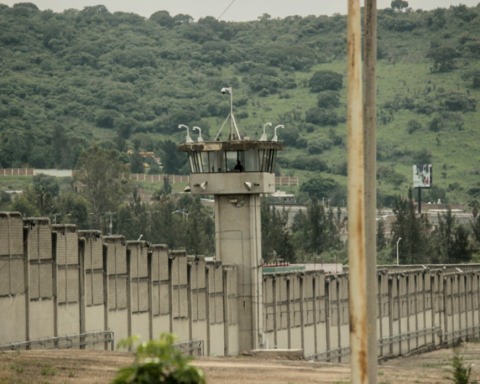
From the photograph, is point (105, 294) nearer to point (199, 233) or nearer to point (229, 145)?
point (229, 145)

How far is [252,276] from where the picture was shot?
127ft

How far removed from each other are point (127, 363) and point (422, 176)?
151643 mm

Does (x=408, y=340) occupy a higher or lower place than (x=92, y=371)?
lower

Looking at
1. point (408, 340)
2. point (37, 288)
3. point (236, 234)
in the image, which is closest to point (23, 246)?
point (37, 288)

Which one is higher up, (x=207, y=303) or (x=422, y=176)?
(x=422, y=176)

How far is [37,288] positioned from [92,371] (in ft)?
27.8

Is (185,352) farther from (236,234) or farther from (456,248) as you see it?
(456,248)

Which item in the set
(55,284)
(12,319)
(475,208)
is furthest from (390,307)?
(475,208)

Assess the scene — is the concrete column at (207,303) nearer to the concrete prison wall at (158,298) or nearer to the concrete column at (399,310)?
the concrete prison wall at (158,298)

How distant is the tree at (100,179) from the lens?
132625 millimetres

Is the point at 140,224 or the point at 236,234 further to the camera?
the point at 140,224

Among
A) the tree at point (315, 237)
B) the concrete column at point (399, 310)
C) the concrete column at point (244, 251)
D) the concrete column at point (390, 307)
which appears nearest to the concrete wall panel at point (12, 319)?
the concrete column at point (244, 251)

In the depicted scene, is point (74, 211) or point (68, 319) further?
point (74, 211)

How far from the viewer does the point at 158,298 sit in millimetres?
33719
